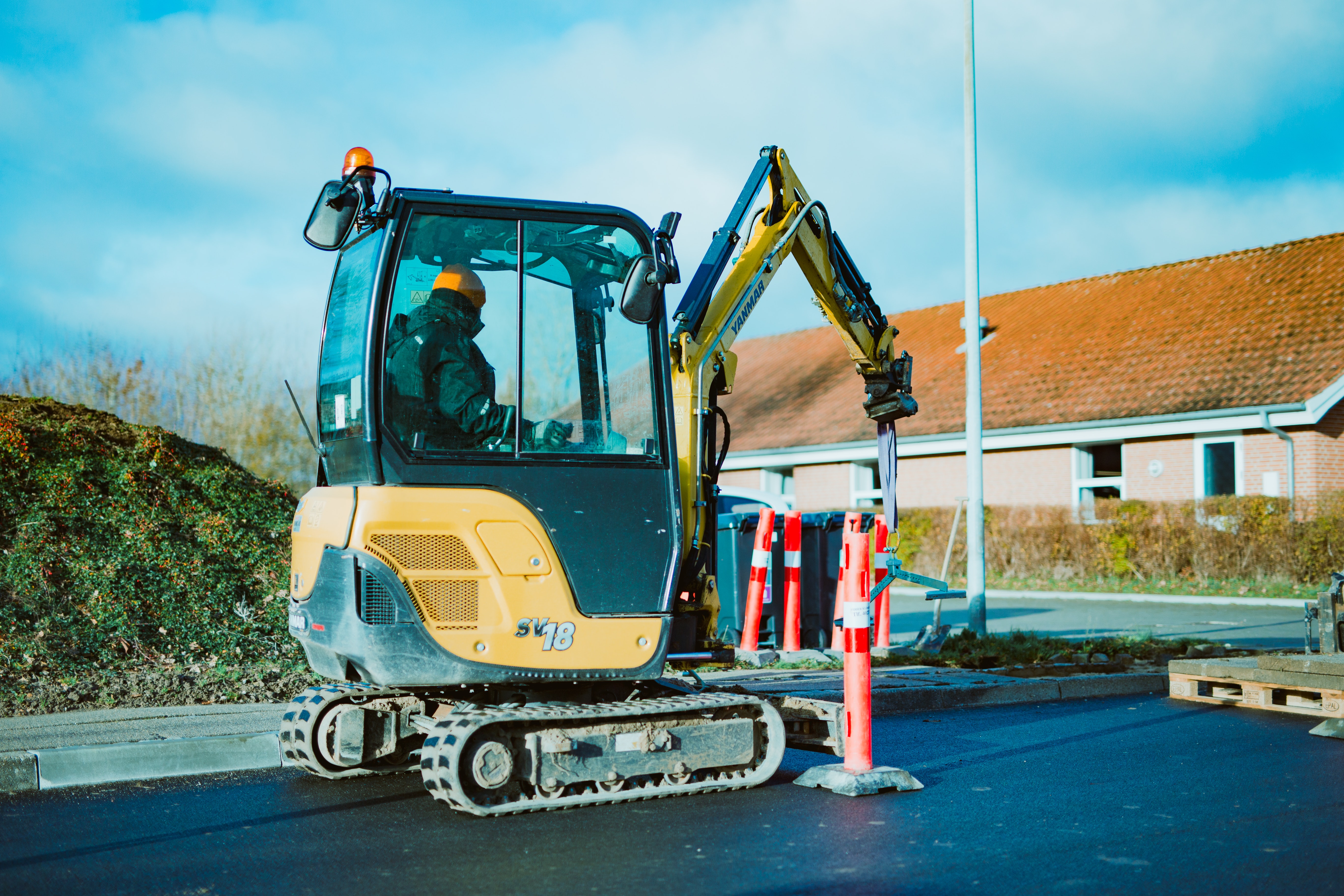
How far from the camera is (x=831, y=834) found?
5160 mm

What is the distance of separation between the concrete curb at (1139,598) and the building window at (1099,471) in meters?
3.98

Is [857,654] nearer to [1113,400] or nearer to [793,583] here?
[793,583]

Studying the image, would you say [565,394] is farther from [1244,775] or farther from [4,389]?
[4,389]

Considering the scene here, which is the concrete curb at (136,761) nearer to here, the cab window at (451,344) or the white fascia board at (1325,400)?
the cab window at (451,344)

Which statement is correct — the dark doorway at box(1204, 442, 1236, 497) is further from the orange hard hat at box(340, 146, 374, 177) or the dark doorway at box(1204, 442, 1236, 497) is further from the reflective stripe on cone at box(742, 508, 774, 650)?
the orange hard hat at box(340, 146, 374, 177)

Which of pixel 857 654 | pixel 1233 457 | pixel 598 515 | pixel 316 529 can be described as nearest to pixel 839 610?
pixel 857 654

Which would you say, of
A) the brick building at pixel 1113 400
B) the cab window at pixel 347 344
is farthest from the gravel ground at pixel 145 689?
the brick building at pixel 1113 400

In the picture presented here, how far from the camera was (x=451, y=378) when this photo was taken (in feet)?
18.1

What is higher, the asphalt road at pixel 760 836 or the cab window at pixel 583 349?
the cab window at pixel 583 349

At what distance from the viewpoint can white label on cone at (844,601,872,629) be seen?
6.01 meters

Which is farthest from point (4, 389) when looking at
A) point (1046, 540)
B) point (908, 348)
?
point (908, 348)

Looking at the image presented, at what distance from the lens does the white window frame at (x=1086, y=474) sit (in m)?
23.5

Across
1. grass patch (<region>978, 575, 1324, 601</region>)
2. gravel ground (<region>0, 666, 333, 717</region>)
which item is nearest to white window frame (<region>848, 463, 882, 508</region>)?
grass patch (<region>978, 575, 1324, 601</region>)

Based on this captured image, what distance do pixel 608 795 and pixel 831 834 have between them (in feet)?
3.57
